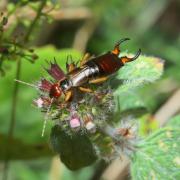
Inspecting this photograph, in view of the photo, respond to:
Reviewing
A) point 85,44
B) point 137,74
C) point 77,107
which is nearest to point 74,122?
point 77,107

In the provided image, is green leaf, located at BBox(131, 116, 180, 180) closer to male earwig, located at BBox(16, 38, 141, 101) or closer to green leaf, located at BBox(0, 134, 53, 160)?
male earwig, located at BBox(16, 38, 141, 101)

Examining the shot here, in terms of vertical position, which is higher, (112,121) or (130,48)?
(130,48)

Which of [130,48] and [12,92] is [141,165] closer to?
[12,92]

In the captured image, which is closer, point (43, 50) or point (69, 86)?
point (69, 86)

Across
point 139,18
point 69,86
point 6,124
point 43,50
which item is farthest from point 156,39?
point 69,86

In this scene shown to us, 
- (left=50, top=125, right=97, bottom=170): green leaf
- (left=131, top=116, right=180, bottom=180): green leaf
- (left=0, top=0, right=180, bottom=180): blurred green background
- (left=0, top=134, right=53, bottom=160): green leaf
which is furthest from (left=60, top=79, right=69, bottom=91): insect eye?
(left=0, top=0, right=180, bottom=180): blurred green background

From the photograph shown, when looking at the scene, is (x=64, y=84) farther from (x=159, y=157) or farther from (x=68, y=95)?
(x=159, y=157)

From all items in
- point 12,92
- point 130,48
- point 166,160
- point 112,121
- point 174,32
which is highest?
point 174,32
